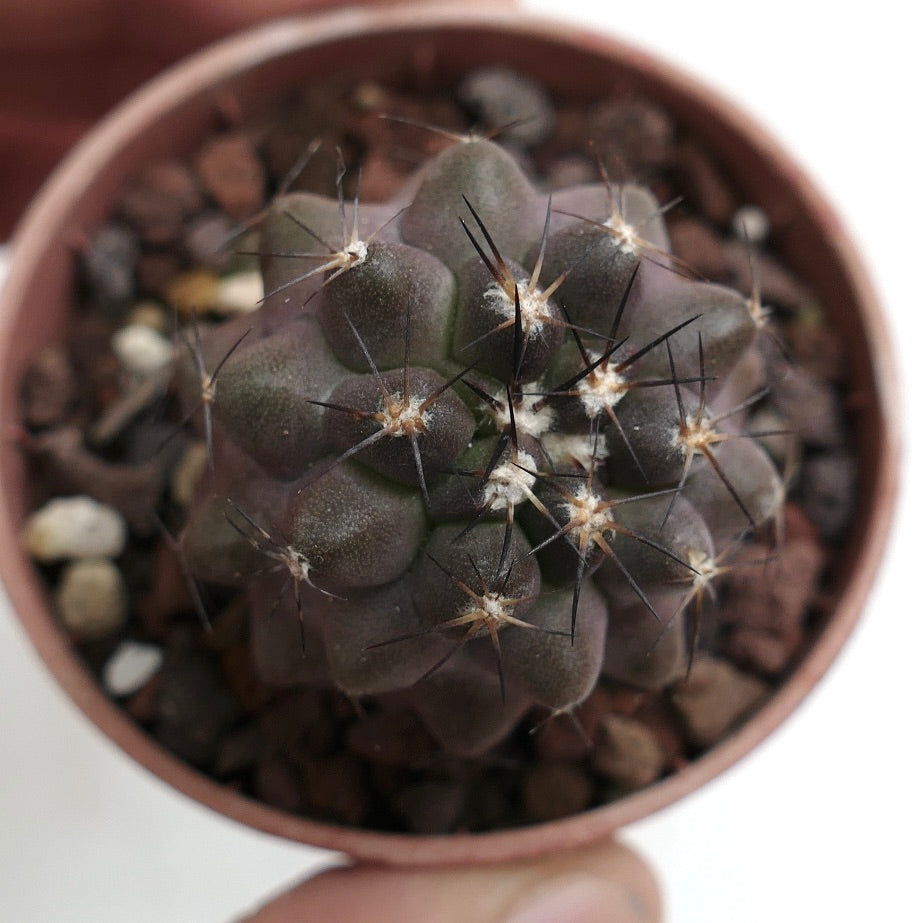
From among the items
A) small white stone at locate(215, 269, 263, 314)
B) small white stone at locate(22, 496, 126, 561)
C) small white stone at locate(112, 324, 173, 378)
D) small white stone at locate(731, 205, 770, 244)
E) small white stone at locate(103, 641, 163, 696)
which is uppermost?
small white stone at locate(731, 205, 770, 244)

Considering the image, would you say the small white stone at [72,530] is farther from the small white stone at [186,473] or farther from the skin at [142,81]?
the skin at [142,81]

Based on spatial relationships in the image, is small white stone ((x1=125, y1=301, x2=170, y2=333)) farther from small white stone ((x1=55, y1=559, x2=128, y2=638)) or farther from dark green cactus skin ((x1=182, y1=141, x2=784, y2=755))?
dark green cactus skin ((x1=182, y1=141, x2=784, y2=755))

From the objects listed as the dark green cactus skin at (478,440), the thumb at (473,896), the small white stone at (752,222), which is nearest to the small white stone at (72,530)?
the dark green cactus skin at (478,440)

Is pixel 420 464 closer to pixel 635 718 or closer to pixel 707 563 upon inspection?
pixel 707 563

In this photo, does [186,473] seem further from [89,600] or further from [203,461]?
[89,600]

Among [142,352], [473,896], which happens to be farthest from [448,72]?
[473,896]

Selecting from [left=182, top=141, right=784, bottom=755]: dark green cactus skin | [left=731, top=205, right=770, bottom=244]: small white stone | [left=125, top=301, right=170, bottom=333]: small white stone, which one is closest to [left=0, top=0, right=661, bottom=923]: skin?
[left=182, top=141, right=784, bottom=755]: dark green cactus skin
